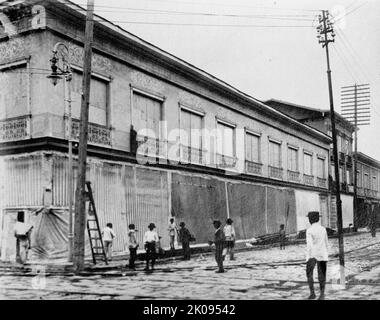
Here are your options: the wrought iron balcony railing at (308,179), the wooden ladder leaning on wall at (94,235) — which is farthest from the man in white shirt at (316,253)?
the wrought iron balcony railing at (308,179)

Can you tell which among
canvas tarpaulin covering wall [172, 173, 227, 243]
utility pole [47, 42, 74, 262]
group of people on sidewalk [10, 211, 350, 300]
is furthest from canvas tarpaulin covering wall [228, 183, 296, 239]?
utility pole [47, 42, 74, 262]

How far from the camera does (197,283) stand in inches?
440

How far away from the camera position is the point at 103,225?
16344 mm

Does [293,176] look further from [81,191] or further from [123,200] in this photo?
[81,191]

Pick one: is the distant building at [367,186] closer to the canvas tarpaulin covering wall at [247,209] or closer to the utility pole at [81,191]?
the canvas tarpaulin covering wall at [247,209]

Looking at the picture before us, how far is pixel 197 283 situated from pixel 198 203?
1055 centimetres

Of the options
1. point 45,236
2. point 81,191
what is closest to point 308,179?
point 45,236

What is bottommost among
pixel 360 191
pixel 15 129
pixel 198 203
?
pixel 198 203

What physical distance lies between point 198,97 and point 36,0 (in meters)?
9.63

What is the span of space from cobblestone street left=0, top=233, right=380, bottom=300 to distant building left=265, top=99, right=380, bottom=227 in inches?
984

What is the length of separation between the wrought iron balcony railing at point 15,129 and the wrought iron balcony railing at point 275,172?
1752cm

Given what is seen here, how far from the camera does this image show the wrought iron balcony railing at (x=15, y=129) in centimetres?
1502
